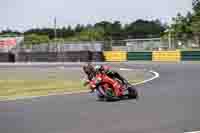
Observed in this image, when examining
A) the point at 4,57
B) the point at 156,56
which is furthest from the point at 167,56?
the point at 4,57

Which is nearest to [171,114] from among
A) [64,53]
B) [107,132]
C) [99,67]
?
[107,132]

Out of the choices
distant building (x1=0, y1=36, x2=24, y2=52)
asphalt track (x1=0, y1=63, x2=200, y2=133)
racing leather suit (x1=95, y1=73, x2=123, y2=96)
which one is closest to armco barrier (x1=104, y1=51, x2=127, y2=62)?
distant building (x1=0, y1=36, x2=24, y2=52)

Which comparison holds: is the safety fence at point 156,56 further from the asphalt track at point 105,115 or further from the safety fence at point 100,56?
the asphalt track at point 105,115

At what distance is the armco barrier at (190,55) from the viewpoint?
3962 centimetres

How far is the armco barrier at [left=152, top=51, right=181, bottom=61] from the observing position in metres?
41.2

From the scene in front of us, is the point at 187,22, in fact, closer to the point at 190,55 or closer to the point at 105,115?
the point at 190,55

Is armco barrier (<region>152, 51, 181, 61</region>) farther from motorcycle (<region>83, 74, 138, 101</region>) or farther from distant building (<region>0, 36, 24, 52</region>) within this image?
motorcycle (<region>83, 74, 138, 101</region>)

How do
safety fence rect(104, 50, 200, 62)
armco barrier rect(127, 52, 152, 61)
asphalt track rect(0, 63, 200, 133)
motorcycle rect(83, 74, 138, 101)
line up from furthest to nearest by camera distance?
armco barrier rect(127, 52, 152, 61) → safety fence rect(104, 50, 200, 62) → motorcycle rect(83, 74, 138, 101) → asphalt track rect(0, 63, 200, 133)

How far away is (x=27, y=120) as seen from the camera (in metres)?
10.1

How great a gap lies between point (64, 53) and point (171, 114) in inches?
1550

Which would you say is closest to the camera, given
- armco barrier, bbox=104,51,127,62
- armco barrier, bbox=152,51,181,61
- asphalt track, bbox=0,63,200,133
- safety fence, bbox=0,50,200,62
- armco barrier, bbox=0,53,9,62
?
asphalt track, bbox=0,63,200,133

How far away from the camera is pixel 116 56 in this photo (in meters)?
46.6

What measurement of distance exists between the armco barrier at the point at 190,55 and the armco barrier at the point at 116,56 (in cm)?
673

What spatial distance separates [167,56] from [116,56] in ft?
19.0
